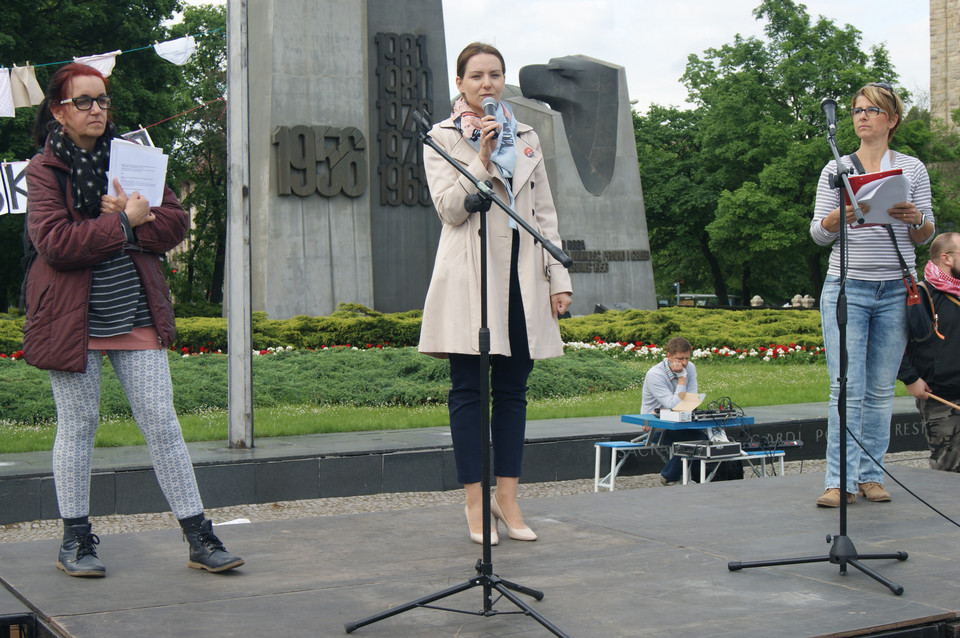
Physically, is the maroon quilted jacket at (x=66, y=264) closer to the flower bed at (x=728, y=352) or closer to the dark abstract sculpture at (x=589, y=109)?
the flower bed at (x=728, y=352)

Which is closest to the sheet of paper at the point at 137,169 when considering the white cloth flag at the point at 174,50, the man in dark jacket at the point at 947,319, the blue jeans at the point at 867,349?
the blue jeans at the point at 867,349

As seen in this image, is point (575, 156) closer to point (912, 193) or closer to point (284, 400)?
point (284, 400)

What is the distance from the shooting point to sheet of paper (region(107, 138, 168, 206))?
3941mm

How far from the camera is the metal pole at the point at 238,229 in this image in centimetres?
861

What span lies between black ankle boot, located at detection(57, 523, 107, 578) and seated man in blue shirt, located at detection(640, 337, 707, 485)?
17.7ft

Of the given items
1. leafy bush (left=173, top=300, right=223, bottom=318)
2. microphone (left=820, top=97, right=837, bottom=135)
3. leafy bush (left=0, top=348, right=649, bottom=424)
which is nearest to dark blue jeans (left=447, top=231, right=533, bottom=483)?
microphone (left=820, top=97, right=837, bottom=135)

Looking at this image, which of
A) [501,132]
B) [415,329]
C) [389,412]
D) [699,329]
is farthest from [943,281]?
[699,329]

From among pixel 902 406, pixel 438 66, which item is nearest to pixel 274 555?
pixel 902 406

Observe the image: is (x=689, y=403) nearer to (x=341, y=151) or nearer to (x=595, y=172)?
(x=341, y=151)

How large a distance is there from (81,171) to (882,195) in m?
3.48

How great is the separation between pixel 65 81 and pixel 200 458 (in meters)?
4.28

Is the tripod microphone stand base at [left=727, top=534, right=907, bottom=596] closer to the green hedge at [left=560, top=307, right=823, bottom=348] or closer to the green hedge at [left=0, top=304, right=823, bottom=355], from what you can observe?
the green hedge at [left=0, top=304, right=823, bottom=355]

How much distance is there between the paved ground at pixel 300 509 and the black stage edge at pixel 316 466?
0.19 ft

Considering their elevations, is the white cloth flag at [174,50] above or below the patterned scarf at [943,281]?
above
